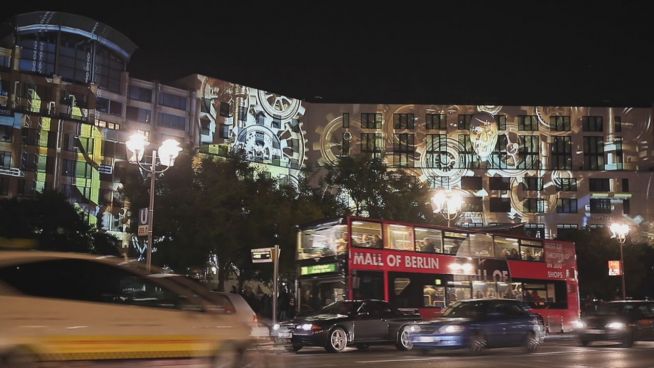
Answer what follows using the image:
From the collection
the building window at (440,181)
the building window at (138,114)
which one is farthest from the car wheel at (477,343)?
the building window at (440,181)

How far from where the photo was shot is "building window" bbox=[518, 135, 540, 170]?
95625 millimetres

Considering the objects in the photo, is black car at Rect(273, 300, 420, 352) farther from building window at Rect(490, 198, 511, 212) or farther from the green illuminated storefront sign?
building window at Rect(490, 198, 511, 212)

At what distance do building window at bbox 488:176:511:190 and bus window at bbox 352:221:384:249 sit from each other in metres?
73.5

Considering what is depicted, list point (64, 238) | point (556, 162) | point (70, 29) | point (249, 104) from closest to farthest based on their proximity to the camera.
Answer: point (64, 238)
point (70, 29)
point (249, 104)
point (556, 162)

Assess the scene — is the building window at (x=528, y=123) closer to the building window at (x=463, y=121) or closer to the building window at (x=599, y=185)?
the building window at (x=463, y=121)

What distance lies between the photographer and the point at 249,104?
278 feet

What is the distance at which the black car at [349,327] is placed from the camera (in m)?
19.8

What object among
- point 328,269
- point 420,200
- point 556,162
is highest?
point 556,162

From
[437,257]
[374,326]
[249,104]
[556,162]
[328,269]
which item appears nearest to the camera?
[374,326]

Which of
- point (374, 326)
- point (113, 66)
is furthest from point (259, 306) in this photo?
point (113, 66)

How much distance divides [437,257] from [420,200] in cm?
2383

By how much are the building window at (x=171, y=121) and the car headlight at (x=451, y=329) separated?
64578 mm

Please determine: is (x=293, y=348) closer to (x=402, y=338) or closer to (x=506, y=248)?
(x=402, y=338)

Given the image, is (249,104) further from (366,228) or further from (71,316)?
(71,316)
